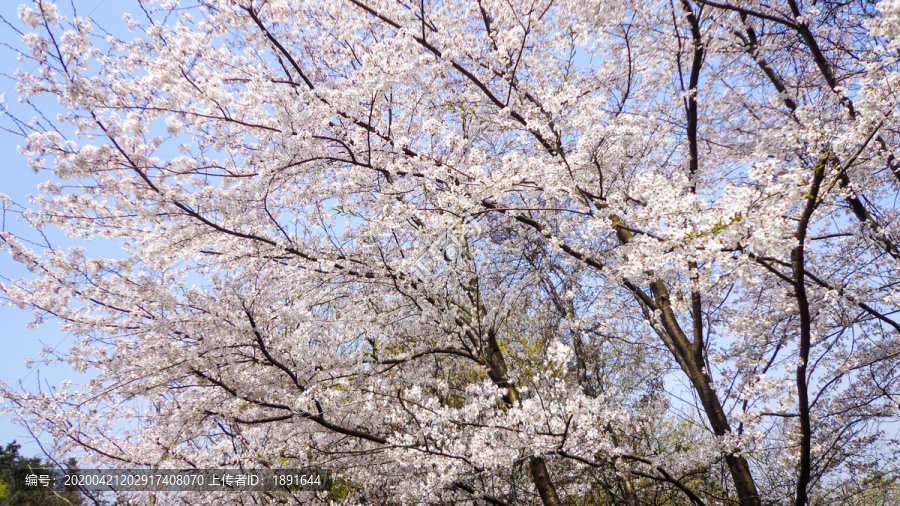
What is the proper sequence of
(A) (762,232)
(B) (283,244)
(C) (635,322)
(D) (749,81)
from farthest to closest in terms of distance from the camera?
(C) (635,322) → (D) (749,81) → (B) (283,244) → (A) (762,232)

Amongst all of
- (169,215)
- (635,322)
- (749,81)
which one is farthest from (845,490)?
(169,215)

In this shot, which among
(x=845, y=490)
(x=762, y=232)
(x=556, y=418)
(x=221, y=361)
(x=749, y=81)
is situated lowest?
(x=845, y=490)

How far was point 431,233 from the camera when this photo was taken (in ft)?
13.9

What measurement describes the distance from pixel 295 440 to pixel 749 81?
7.03 m

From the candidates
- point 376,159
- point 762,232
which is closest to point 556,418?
point 762,232

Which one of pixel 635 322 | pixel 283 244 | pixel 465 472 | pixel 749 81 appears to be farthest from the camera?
pixel 635 322

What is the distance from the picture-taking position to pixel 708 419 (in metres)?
4.95

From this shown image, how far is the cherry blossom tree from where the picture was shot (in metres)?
4.23

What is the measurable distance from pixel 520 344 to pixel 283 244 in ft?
14.6

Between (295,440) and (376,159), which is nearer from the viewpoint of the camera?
(376,159)

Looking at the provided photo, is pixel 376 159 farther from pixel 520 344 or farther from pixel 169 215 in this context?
pixel 520 344

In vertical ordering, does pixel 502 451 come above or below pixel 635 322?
below

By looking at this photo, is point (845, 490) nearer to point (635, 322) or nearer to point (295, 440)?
point (635, 322)

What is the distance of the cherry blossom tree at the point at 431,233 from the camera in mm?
4230
